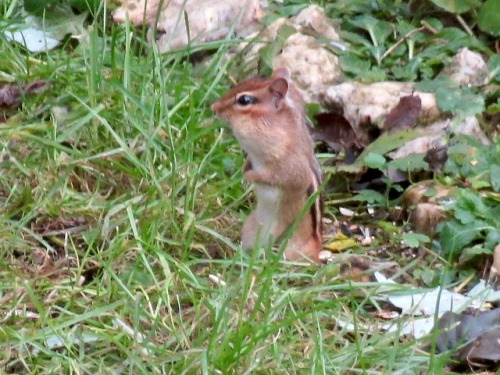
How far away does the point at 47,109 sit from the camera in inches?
206

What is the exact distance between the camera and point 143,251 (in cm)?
433

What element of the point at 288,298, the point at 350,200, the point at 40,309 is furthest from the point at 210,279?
the point at 350,200

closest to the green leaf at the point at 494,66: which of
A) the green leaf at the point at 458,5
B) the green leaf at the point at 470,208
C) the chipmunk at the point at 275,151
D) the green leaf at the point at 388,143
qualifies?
the green leaf at the point at 458,5

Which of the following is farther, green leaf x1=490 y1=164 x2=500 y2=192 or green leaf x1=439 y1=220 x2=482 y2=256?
green leaf x1=490 y1=164 x2=500 y2=192

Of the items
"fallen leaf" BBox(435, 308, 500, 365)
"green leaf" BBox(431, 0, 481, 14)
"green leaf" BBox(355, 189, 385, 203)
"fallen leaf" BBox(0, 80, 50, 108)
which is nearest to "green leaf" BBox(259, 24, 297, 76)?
"green leaf" BBox(431, 0, 481, 14)

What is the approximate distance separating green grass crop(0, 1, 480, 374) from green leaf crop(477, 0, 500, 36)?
59.1 inches

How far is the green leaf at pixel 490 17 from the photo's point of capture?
617 centimetres

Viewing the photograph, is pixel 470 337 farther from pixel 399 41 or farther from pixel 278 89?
pixel 399 41

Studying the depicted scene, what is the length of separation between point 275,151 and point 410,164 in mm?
872

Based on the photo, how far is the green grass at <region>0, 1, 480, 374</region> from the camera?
3842 mm

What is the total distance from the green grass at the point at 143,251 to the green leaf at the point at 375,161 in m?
0.59

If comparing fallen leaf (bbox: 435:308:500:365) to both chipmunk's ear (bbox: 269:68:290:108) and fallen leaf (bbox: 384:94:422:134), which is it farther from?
fallen leaf (bbox: 384:94:422:134)

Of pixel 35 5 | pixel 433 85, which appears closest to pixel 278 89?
pixel 433 85

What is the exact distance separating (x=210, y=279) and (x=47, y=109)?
1.35 m
